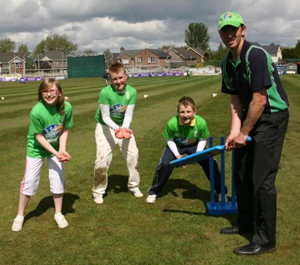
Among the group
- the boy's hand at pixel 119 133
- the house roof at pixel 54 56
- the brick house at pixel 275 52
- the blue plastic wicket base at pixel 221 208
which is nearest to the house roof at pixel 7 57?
the house roof at pixel 54 56

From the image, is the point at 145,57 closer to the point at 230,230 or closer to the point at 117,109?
the point at 117,109

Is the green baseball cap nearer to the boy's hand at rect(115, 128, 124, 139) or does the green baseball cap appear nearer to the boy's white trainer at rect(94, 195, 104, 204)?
the boy's hand at rect(115, 128, 124, 139)

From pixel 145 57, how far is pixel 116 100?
10499 cm

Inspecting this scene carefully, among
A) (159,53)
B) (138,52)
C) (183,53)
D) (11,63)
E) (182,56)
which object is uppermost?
(183,53)

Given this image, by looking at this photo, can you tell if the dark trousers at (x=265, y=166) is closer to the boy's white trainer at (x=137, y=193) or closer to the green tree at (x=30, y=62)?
the boy's white trainer at (x=137, y=193)

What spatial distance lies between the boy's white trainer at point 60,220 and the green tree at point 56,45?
404ft

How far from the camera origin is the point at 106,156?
5.07m

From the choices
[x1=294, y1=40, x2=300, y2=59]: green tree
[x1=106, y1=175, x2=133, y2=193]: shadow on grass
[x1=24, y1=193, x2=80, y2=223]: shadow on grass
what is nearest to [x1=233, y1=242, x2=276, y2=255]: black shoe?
[x1=24, y1=193, x2=80, y2=223]: shadow on grass

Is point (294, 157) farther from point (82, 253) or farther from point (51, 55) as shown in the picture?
point (51, 55)

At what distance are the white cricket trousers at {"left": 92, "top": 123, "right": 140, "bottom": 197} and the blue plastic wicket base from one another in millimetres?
1248

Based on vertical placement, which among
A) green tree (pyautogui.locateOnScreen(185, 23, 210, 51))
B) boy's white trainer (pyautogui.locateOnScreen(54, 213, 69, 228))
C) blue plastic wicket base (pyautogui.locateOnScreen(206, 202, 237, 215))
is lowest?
boy's white trainer (pyautogui.locateOnScreen(54, 213, 69, 228))

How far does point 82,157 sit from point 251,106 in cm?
481

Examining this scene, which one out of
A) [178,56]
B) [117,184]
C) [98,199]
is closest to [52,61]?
[178,56]

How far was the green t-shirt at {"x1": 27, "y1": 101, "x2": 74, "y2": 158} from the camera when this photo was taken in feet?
13.2
